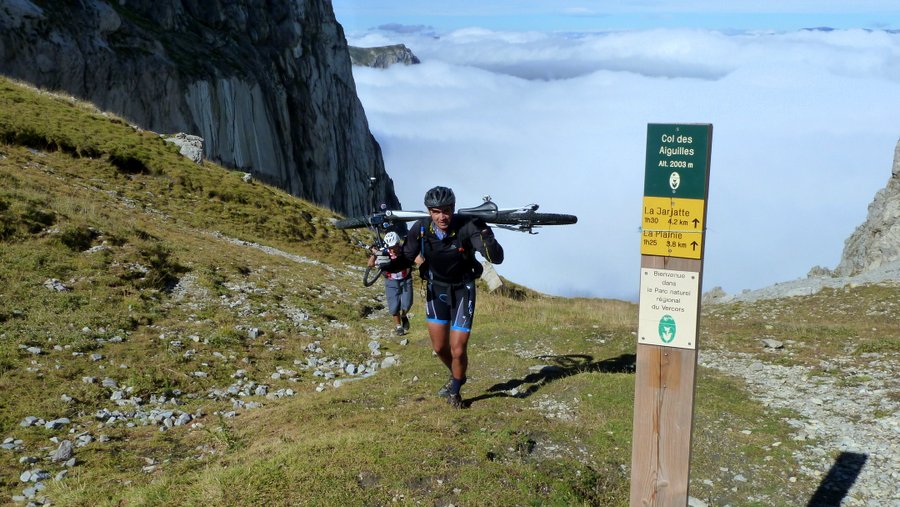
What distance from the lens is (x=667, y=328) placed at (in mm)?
5539

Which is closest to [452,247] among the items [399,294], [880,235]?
[399,294]

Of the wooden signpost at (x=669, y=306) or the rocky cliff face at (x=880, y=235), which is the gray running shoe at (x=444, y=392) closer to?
→ the wooden signpost at (x=669, y=306)

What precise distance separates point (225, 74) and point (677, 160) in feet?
215

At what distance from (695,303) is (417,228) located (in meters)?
5.23

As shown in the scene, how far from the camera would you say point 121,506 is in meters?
7.27

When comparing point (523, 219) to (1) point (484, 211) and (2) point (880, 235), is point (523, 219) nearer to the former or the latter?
(1) point (484, 211)

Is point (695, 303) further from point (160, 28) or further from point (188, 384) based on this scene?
point (160, 28)

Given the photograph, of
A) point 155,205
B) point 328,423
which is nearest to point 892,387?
point 328,423

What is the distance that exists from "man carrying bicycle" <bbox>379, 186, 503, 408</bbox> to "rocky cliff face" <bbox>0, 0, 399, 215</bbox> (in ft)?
146

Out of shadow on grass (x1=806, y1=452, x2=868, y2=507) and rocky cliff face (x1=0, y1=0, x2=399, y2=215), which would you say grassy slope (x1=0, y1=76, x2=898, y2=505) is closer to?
shadow on grass (x1=806, y1=452, x2=868, y2=507)

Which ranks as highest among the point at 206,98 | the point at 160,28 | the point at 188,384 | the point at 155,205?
the point at 160,28

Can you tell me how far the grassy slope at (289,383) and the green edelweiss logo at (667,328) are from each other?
8.32 feet

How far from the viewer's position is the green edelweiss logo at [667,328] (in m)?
5.53

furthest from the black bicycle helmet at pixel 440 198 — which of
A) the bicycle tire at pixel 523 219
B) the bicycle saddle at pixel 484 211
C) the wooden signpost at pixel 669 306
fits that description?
the wooden signpost at pixel 669 306
